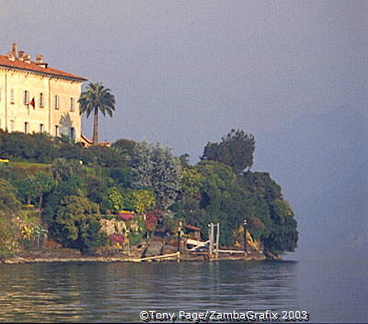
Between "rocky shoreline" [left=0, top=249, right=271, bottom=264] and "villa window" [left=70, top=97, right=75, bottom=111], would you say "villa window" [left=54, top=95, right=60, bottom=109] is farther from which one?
"rocky shoreline" [left=0, top=249, right=271, bottom=264]

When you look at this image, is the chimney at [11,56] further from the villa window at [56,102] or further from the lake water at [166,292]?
the lake water at [166,292]

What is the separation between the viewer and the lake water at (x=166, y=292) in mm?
61031

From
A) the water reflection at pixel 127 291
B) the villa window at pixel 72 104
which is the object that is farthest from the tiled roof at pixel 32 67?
the water reflection at pixel 127 291

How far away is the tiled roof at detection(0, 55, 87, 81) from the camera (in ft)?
476

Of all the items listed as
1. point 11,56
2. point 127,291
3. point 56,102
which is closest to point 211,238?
point 56,102

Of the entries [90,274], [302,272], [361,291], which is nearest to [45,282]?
[90,274]

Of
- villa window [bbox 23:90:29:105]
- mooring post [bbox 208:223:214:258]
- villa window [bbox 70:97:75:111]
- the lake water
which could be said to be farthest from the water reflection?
villa window [bbox 70:97:75:111]

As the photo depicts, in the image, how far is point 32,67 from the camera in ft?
490

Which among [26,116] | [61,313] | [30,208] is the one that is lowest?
[61,313]

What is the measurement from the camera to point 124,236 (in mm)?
130250

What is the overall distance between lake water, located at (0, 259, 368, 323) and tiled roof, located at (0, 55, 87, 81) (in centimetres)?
4236

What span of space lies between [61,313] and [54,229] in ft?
220

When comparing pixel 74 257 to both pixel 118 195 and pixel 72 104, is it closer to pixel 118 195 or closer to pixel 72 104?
pixel 118 195

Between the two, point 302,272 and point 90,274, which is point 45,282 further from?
point 302,272
